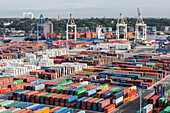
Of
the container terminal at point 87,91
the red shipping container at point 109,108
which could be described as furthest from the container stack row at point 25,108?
the red shipping container at point 109,108

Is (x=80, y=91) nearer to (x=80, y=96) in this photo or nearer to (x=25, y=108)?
(x=80, y=96)

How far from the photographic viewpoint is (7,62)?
214ft

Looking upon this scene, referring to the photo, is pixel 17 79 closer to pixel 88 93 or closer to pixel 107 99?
pixel 88 93

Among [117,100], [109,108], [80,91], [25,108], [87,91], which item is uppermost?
[87,91]

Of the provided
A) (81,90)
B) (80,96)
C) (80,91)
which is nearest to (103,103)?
(80,96)

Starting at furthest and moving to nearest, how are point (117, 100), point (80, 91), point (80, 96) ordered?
1. point (80, 91)
2. point (80, 96)
3. point (117, 100)

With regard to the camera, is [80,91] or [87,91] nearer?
[87,91]

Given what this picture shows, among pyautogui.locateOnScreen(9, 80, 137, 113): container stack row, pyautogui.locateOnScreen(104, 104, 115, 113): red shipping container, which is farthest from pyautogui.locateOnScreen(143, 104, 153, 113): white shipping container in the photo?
pyautogui.locateOnScreen(9, 80, 137, 113): container stack row

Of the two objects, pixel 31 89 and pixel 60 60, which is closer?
pixel 31 89

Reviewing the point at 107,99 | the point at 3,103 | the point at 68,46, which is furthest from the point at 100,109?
the point at 68,46

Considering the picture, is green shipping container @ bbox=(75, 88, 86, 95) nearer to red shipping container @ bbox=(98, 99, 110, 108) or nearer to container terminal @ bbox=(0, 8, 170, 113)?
container terminal @ bbox=(0, 8, 170, 113)

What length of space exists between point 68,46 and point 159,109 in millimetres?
92607

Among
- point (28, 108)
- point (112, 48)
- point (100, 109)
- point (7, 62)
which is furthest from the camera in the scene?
point (112, 48)

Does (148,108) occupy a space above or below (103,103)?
above
